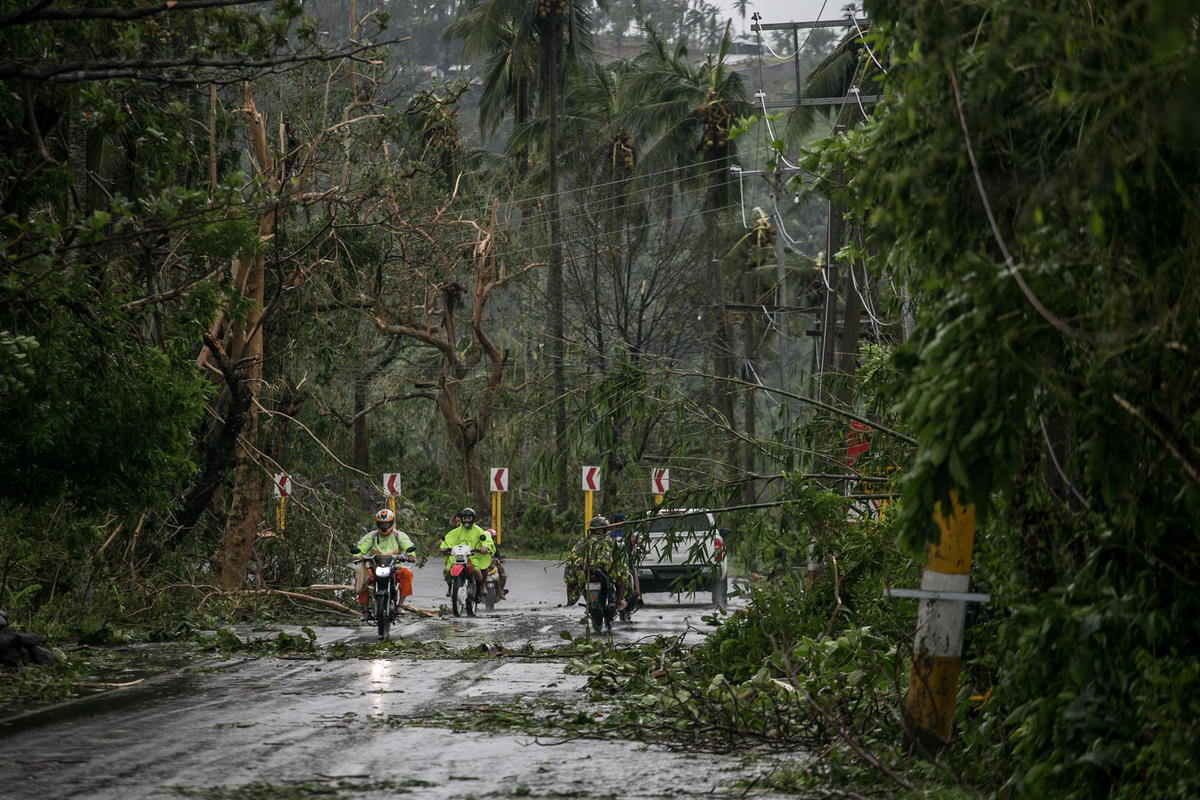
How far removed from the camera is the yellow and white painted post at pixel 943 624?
7.58m

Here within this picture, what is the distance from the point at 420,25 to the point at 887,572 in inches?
3252

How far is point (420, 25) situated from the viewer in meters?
88.6

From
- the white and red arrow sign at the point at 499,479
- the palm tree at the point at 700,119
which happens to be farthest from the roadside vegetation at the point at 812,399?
the palm tree at the point at 700,119

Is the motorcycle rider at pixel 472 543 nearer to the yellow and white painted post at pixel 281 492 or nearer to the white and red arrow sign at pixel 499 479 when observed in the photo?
the yellow and white painted post at pixel 281 492

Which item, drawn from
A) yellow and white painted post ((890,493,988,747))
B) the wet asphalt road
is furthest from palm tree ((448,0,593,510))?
yellow and white painted post ((890,493,988,747))

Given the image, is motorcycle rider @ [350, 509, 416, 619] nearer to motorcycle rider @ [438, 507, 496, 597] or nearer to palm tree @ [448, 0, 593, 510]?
motorcycle rider @ [438, 507, 496, 597]

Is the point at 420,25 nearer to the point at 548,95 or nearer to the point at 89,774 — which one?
the point at 548,95

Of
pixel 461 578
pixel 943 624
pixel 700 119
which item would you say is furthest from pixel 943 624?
pixel 700 119

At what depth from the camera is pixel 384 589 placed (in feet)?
62.7

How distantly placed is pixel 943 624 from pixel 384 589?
12.5m

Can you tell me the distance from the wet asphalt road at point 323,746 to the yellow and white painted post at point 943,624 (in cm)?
109

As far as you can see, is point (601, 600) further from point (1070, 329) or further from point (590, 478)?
point (590, 478)

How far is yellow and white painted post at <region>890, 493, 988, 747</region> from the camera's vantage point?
24.9 feet

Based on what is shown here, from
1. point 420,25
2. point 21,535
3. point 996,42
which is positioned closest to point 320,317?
point 21,535
